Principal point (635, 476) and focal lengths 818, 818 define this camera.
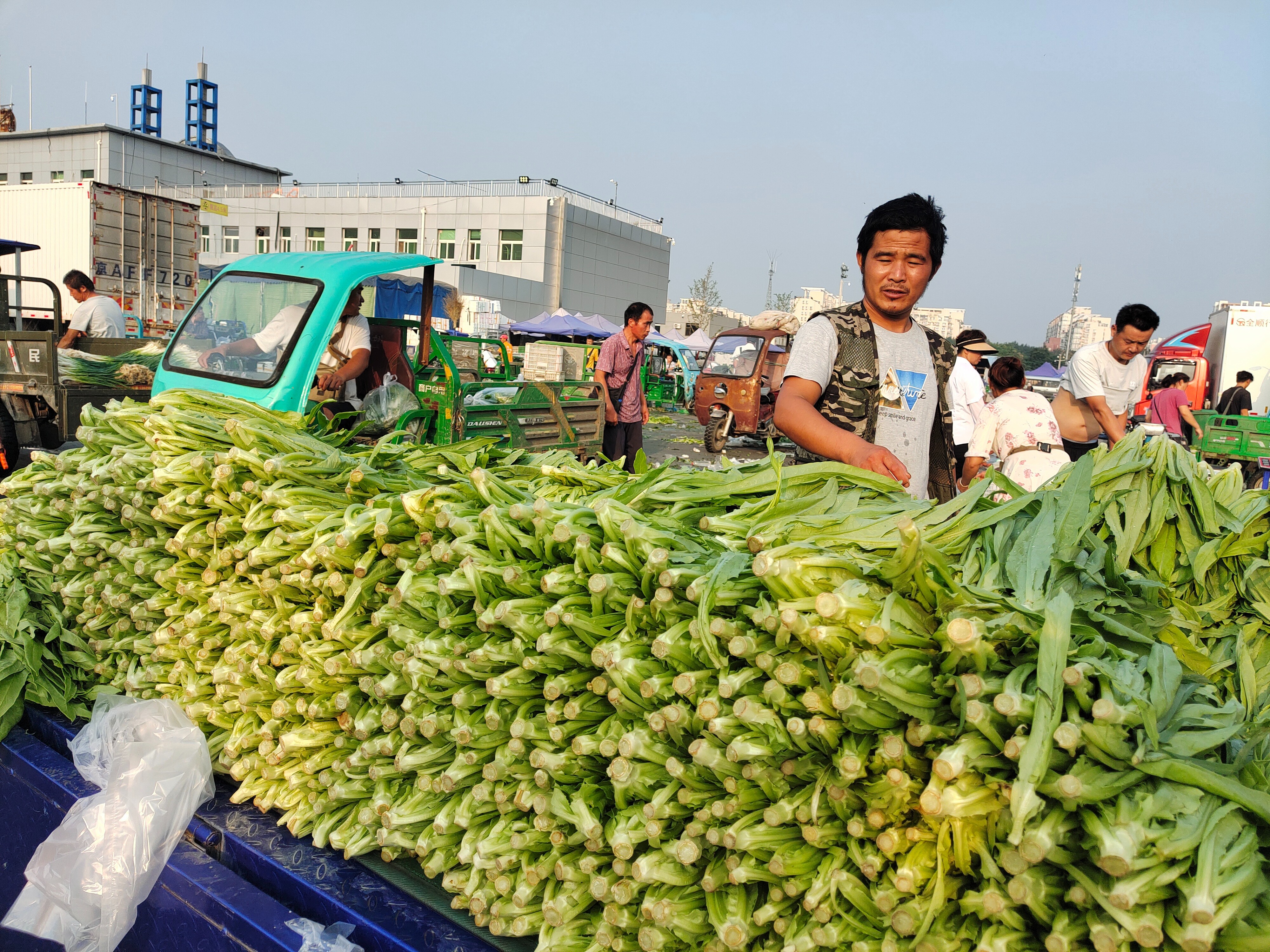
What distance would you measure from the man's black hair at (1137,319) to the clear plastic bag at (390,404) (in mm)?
4560

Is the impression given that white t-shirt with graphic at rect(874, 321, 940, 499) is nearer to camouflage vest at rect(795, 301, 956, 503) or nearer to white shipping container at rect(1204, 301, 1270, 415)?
camouflage vest at rect(795, 301, 956, 503)

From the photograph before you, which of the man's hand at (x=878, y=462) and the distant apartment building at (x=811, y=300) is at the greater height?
the distant apartment building at (x=811, y=300)

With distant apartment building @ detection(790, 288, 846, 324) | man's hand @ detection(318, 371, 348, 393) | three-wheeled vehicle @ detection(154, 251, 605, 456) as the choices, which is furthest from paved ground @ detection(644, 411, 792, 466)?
distant apartment building @ detection(790, 288, 846, 324)

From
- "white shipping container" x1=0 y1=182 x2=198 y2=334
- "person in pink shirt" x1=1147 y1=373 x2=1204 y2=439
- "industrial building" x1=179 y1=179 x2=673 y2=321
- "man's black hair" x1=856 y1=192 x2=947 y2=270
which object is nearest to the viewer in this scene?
"man's black hair" x1=856 y1=192 x2=947 y2=270

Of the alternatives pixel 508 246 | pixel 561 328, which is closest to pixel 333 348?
pixel 561 328

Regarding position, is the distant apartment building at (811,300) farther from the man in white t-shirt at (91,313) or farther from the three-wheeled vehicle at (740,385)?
the man in white t-shirt at (91,313)

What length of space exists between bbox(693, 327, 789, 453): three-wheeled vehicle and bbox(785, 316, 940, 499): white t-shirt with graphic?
487 inches

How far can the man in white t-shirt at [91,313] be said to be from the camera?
936 cm

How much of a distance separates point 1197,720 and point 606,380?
6.88 m

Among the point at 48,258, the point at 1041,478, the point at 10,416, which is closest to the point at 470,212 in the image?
the point at 48,258

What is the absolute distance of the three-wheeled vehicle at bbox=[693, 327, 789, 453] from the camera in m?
15.9

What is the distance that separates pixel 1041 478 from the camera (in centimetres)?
471

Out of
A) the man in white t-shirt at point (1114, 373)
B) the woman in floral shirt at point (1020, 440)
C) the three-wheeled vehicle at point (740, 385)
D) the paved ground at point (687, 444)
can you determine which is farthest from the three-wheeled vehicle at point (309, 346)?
the three-wheeled vehicle at point (740, 385)

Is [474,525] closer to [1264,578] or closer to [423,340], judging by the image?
[1264,578]
